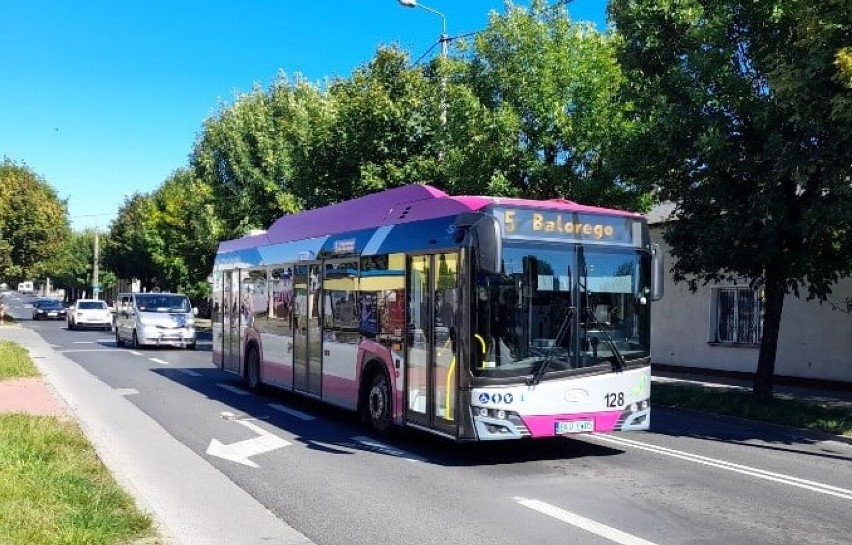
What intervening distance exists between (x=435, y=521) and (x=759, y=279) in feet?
36.0

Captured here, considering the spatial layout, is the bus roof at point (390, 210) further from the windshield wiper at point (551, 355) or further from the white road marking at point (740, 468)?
the white road marking at point (740, 468)

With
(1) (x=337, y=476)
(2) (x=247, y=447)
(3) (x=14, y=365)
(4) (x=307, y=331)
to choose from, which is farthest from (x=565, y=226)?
(3) (x=14, y=365)

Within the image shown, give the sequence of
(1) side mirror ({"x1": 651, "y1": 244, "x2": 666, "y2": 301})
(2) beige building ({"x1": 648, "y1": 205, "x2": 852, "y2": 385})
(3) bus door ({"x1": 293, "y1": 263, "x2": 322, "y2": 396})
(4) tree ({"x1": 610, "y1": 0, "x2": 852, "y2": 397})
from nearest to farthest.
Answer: (1) side mirror ({"x1": 651, "y1": 244, "x2": 666, "y2": 301})
(4) tree ({"x1": 610, "y1": 0, "x2": 852, "y2": 397})
(3) bus door ({"x1": 293, "y1": 263, "x2": 322, "y2": 396})
(2) beige building ({"x1": 648, "y1": 205, "x2": 852, "y2": 385})

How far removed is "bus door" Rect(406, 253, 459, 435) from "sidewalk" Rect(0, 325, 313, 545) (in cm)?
242

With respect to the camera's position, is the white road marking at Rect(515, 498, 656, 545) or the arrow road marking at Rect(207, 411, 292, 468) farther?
the arrow road marking at Rect(207, 411, 292, 468)

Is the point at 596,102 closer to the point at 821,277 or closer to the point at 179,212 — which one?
the point at 821,277

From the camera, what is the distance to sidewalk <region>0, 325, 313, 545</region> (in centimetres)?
643

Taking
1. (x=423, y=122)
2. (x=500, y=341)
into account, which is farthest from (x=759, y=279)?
(x=423, y=122)

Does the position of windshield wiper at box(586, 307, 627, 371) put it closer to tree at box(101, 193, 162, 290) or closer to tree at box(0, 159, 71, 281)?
tree at box(0, 159, 71, 281)

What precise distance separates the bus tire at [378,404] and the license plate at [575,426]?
8.22 feet

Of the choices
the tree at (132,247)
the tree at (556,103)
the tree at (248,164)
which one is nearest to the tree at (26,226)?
the tree at (248,164)

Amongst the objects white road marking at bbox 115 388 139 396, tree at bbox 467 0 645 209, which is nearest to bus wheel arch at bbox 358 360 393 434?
white road marking at bbox 115 388 139 396

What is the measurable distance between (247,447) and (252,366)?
607 centimetres

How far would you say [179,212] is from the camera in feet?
161
